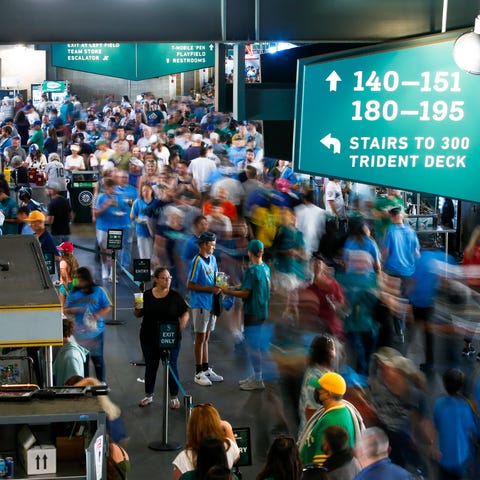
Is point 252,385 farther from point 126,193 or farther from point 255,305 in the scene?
point 126,193

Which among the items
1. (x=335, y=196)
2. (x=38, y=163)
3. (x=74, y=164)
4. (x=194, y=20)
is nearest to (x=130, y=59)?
(x=335, y=196)

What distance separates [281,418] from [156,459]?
4.74ft

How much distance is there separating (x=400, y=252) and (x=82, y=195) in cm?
1205

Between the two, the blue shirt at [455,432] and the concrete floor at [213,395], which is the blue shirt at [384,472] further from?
the concrete floor at [213,395]

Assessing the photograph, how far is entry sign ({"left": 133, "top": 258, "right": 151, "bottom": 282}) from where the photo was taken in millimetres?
12836

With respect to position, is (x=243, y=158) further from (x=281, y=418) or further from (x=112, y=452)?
(x=112, y=452)

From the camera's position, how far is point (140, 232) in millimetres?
15883

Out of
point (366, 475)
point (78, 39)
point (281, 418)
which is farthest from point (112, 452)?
point (281, 418)

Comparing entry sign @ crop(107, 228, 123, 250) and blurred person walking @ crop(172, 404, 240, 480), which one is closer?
blurred person walking @ crop(172, 404, 240, 480)

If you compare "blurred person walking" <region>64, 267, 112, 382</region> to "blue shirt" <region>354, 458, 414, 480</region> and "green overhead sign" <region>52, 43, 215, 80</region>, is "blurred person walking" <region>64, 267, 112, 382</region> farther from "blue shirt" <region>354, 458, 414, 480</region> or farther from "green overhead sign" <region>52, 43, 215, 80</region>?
"green overhead sign" <region>52, 43, 215, 80</region>

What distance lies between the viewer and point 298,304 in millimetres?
12117

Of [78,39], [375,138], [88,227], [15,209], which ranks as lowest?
[88,227]

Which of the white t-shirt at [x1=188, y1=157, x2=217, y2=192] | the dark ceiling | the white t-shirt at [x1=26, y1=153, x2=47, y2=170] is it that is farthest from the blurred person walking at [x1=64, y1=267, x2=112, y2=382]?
the white t-shirt at [x1=26, y1=153, x2=47, y2=170]

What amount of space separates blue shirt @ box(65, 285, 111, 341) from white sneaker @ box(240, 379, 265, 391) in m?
1.96
